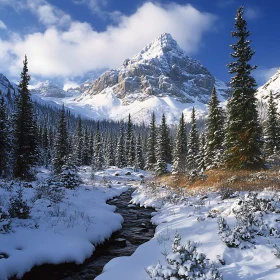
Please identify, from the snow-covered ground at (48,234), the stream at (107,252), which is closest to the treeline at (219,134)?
the stream at (107,252)

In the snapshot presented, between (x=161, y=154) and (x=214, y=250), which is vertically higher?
(x=161, y=154)

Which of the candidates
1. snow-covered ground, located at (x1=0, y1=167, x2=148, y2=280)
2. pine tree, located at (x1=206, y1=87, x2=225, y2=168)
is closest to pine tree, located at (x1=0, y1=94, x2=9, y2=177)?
snow-covered ground, located at (x1=0, y1=167, x2=148, y2=280)

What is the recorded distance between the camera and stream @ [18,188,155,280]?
24.9ft

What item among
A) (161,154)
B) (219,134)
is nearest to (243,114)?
(219,134)

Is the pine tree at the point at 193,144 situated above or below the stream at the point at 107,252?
above

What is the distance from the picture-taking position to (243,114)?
65.4 feet

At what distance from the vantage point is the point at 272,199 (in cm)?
843

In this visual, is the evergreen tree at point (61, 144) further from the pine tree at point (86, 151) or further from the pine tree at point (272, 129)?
the pine tree at point (86, 151)

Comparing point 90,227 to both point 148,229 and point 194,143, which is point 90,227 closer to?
Result: point 148,229

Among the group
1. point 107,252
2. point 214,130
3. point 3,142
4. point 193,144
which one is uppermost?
point 193,144

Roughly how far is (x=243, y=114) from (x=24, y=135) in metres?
21.8

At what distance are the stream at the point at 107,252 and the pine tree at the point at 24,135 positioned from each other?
640 inches

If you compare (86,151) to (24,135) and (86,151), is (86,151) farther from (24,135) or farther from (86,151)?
(24,135)

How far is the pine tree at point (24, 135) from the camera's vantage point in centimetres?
2678
